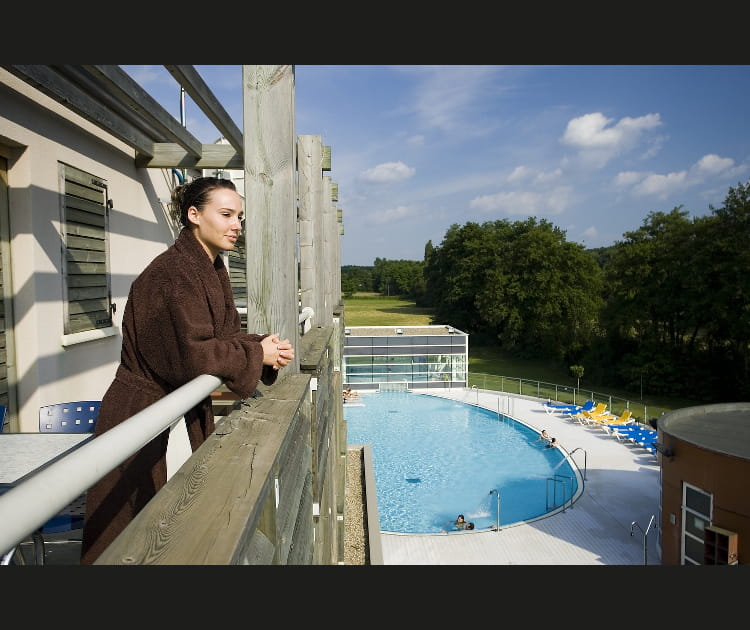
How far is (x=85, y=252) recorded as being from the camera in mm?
4961

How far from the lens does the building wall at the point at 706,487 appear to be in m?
9.87

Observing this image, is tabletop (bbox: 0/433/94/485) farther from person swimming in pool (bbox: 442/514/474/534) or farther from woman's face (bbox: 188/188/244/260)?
person swimming in pool (bbox: 442/514/474/534)

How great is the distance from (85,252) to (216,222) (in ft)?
12.0

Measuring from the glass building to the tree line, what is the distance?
12.2 meters

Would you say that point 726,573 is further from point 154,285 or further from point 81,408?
point 81,408

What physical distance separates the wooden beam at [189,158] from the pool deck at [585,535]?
344 inches

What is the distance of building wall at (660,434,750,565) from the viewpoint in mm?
9867

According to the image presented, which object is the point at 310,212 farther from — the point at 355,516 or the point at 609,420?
the point at 609,420

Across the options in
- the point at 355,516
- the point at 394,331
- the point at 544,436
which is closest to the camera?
the point at 355,516

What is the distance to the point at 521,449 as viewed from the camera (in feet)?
66.6

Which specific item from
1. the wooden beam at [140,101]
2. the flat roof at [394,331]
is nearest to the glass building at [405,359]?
the flat roof at [394,331]

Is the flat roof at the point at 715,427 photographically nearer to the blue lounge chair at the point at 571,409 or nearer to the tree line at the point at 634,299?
the blue lounge chair at the point at 571,409

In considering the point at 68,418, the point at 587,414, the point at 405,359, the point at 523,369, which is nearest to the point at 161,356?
the point at 68,418

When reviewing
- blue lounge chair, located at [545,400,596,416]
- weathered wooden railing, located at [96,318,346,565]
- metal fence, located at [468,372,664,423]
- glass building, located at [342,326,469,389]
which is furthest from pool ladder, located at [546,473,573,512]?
weathered wooden railing, located at [96,318,346,565]
